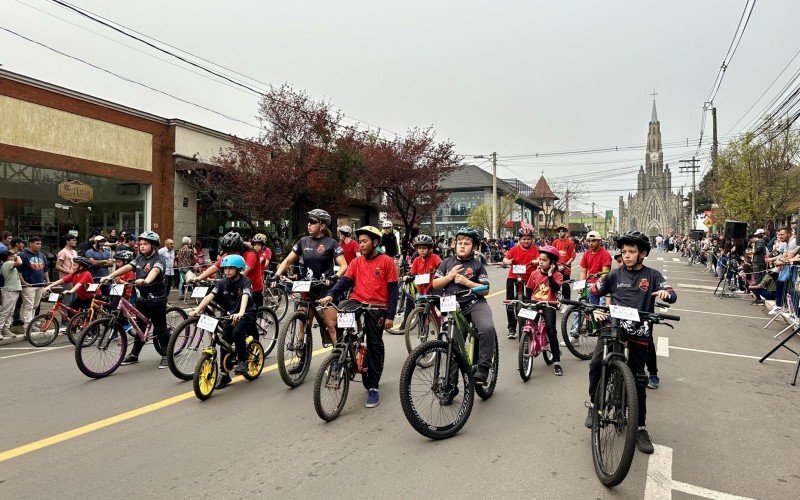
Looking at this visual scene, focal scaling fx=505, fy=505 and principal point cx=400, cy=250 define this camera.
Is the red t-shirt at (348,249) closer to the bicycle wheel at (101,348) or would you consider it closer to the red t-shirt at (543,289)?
the red t-shirt at (543,289)

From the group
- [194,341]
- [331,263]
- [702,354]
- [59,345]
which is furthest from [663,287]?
[59,345]

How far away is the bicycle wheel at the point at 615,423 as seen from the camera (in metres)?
3.45

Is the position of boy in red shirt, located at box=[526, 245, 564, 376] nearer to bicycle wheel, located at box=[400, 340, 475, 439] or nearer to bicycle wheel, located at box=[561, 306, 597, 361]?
bicycle wheel, located at box=[561, 306, 597, 361]

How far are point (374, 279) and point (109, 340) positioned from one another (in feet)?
12.8

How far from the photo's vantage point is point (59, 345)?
8.88 m

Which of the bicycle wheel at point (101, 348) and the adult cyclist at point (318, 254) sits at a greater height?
the adult cyclist at point (318, 254)

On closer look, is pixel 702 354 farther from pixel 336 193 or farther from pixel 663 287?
pixel 336 193

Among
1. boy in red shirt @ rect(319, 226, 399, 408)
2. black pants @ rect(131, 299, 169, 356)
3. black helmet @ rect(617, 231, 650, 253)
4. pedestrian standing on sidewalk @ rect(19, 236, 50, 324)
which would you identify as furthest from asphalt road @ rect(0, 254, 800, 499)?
pedestrian standing on sidewalk @ rect(19, 236, 50, 324)

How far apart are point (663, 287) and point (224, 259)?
4.80 metres

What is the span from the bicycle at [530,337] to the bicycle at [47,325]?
7398 millimetres

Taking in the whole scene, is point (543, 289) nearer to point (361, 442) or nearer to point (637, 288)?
point (637, 288)

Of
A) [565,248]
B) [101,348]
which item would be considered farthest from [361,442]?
[565,248]

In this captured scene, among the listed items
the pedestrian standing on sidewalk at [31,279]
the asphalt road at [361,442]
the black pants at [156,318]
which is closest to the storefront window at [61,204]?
the pedestrian standing on sidewalk at [31,279]

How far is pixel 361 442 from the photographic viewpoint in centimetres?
435
